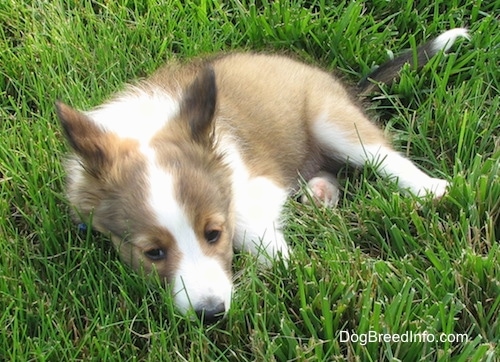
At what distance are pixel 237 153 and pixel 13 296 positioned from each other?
134 cm

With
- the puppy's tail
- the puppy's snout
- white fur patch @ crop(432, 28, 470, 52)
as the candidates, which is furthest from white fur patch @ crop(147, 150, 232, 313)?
white fur patch @ crop(432, 28, 470, 52)

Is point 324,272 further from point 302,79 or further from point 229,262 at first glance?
point 302,79

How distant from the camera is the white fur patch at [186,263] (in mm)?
3137

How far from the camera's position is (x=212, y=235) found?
3365 mm

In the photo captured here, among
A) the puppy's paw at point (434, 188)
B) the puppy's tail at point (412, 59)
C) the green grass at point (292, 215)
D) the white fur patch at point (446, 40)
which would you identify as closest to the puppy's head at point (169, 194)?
the green grass at point (292, 215)

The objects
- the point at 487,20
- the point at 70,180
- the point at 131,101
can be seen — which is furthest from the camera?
the point at 487,20

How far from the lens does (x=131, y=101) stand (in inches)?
161

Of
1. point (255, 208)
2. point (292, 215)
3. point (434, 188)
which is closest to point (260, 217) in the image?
point (255, 208)

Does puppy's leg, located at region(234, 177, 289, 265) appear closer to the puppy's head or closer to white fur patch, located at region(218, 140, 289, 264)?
white fur patch, located at region(218, 140, 289, 264)

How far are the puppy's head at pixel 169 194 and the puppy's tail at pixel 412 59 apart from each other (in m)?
1.40

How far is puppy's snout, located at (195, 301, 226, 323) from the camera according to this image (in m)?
3.11

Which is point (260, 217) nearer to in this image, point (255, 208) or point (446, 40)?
point (255, 208)

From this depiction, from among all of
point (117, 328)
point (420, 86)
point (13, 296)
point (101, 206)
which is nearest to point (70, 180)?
point (101, 206)

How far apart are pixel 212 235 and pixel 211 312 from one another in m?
0.39
